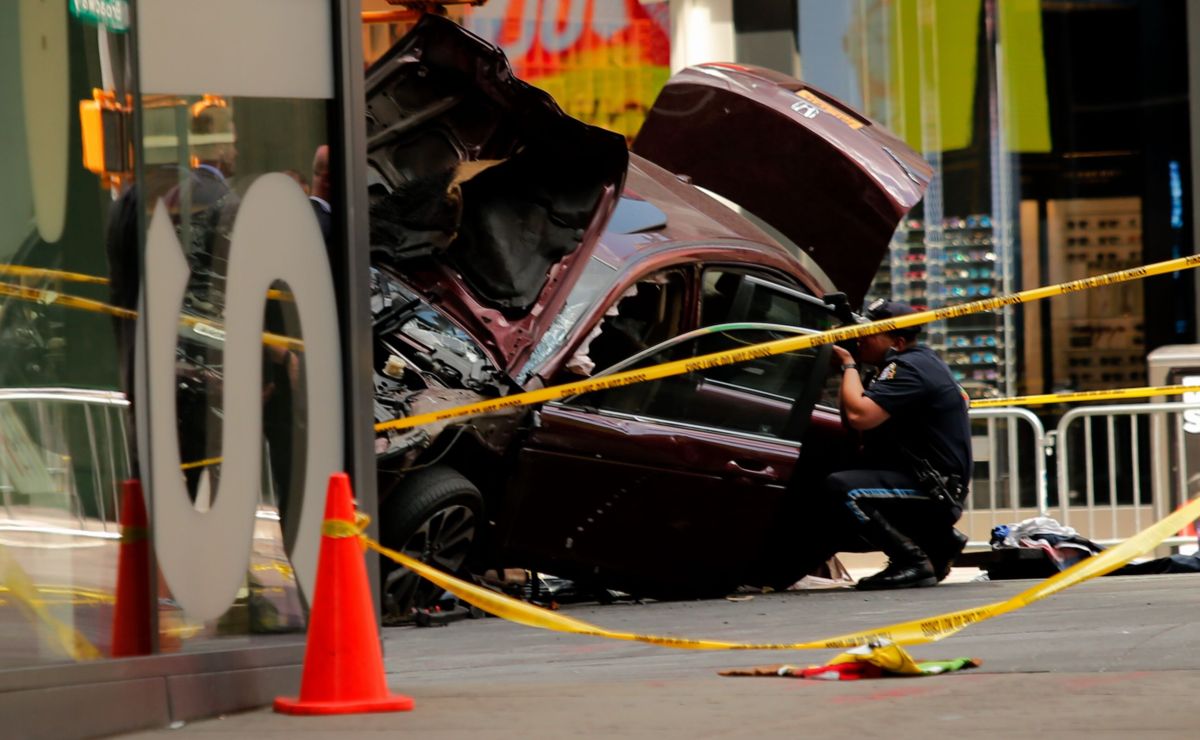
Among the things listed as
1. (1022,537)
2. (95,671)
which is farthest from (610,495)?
(95,671)

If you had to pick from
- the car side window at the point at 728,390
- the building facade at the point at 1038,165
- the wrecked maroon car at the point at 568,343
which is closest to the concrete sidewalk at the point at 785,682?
the wrecked maroon car at the point at 568,343

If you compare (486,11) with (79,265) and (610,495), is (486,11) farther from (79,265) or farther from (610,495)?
(79,265)

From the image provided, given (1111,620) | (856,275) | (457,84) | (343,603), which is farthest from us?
(856,275)

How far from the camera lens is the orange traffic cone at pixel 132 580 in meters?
5.09

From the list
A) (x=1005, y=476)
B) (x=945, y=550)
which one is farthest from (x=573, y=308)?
(x=1005, y=476)

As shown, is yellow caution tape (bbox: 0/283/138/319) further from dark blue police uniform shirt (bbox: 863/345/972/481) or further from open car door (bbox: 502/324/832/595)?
dark blue police uniform shirt (bbox: 863/345/972/481)

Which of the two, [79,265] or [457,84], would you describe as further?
[457,84]

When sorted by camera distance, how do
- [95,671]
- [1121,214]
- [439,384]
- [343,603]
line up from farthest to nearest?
1. [1121,214]
2. [439,384]
3. [343,603]
4. [95,671]

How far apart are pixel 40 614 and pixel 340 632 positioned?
2.68 ft

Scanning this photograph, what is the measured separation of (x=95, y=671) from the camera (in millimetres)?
4828

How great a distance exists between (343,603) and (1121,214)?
11646 mm

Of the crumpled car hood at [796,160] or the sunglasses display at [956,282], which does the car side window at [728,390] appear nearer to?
the crumpled car hood at [796,160]

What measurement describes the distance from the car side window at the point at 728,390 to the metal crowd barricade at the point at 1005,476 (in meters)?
2.70

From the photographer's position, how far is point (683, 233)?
936 cm
